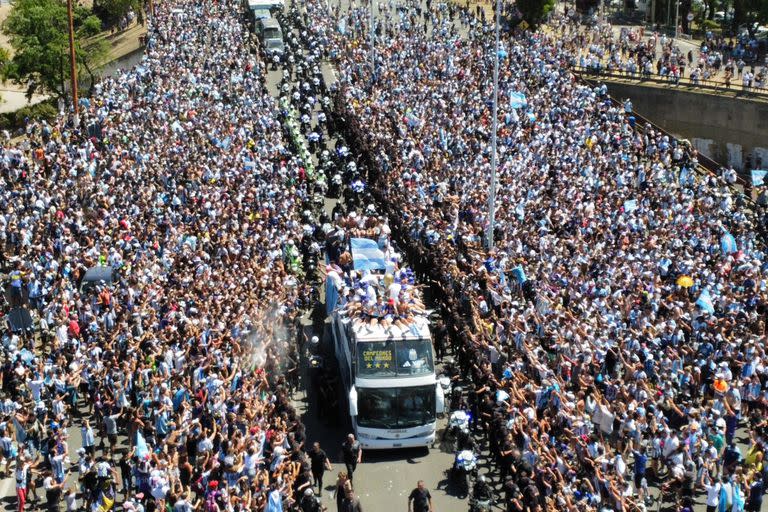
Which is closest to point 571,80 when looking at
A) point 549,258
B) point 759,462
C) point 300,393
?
point 549,258

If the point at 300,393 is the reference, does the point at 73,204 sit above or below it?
above

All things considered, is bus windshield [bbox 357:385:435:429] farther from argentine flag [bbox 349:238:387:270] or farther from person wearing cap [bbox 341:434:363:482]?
argentine flag [bbox 349:238:387:270]

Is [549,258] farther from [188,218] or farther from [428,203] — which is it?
[188,218]

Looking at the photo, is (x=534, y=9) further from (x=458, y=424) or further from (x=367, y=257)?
(x=458, y=424)

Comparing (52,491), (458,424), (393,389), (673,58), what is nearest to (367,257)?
(393,389)

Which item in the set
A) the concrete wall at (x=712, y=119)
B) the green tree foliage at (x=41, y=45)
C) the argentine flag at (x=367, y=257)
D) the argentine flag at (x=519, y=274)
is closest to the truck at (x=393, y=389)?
the argentine flag at (x=367, y=257)

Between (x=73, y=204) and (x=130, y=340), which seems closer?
(x=130, y=340)

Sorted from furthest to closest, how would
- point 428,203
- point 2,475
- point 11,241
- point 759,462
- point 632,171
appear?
point 632,171
point 428,203
point 11,241
point 2,475
point 759,462
